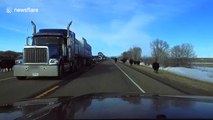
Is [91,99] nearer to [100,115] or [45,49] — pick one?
[100,115]

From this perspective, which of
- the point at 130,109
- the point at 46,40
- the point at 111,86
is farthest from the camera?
the point at 46,40

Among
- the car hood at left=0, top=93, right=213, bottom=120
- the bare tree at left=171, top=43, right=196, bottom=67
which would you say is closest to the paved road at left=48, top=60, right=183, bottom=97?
the car hood at left=0, top=93, right=213, bottom=120

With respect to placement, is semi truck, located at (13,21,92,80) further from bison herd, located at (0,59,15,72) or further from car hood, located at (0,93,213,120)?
car hood, located at (0,93,213,120)

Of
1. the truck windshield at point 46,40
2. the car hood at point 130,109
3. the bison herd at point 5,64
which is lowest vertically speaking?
the car hood at point 130,109

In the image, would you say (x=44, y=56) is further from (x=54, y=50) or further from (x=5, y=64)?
(x=5, y=64)

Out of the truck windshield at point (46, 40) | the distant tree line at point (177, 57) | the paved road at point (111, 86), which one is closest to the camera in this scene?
the paved road at point (111, 86)

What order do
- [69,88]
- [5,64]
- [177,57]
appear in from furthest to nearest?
1. [177,57]
2. [5,64]
3. [69,88]

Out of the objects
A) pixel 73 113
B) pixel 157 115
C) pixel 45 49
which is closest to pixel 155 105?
pixel 157 115

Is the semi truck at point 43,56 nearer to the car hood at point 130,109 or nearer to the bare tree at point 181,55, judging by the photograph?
the car hood at point 130,109

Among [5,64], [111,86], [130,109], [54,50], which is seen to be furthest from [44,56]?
[130,109]

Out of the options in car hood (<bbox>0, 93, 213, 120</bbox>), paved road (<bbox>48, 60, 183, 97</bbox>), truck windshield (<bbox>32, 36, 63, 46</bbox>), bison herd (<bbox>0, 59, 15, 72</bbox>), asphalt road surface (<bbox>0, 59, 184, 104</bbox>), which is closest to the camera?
car hood (<bbox>0, 93, 213, 120</bbox>)

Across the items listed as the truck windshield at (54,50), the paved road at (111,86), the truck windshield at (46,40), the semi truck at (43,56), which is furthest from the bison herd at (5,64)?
the paved road at (111,86)

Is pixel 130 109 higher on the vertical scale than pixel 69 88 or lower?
higher

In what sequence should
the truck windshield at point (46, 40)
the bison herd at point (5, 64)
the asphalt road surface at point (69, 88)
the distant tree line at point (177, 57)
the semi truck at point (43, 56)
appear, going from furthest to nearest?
1. the distant tree line at point (177, 57)
2. the bison herd at point (5, 64)
3. the truck windshield at point (46, 40)
4. the semi truck at point (43, 56)
5. the asphalt road surface at point (69, 88)
